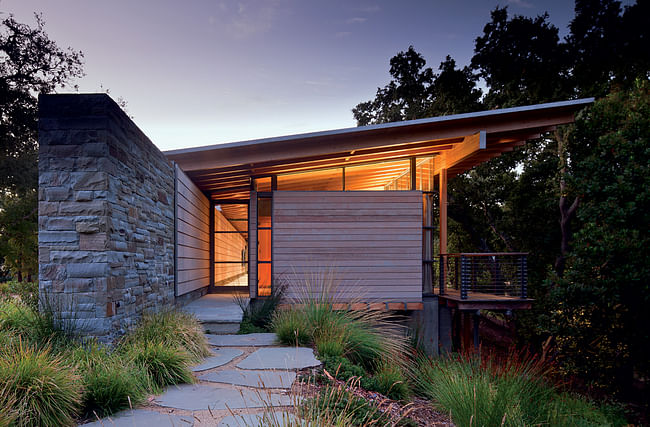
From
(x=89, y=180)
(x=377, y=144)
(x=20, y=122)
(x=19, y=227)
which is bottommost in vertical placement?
(x=19, y=227)

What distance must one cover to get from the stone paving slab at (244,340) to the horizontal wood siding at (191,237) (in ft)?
5.69

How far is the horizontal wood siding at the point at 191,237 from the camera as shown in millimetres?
6621

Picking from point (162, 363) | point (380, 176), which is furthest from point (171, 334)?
point (380, 176)

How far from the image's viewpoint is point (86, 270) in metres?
3.61

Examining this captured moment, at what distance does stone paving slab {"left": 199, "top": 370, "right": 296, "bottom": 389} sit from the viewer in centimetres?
308

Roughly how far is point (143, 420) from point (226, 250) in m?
7.91

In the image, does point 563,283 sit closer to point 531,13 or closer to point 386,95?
point 531,13

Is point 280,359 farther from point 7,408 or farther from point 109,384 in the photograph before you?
point 7,408

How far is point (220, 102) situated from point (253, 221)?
8.72m

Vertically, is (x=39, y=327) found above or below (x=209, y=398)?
above

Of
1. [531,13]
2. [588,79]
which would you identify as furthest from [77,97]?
[531,13]

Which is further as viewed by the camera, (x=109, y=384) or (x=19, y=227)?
(x=19, y=227)

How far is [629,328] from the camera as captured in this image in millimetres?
8516

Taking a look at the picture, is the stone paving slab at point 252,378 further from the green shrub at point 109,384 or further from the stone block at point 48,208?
the stone block at point 48,208
